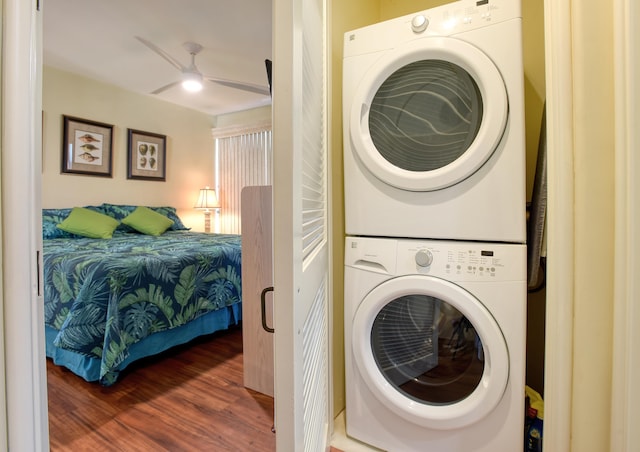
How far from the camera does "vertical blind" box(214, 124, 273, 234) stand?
451 centimetres

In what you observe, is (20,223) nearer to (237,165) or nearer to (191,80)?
(191,80)

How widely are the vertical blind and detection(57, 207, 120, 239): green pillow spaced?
176 cm

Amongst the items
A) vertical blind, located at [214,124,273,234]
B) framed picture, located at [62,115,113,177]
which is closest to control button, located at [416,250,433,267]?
vertical blind, located at [214,124,273,234]

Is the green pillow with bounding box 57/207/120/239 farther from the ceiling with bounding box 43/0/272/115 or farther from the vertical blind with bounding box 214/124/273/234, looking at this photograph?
the vertical blind with bounding box 214/124/273/234

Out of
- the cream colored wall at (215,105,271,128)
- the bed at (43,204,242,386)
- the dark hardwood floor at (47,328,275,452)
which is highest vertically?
the cream colored wall at (215,105,271,128)

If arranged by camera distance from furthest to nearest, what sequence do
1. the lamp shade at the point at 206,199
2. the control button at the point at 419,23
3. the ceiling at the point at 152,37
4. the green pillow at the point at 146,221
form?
1. the lamp shade at the point at 206,199
2. the green pillow at the point at 146,221
3. the ceiling at the point at 152,37
4. the control button at the point at 419,23

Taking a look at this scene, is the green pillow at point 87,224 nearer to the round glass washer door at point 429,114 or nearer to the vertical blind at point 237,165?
the vertical blind at point 237,165

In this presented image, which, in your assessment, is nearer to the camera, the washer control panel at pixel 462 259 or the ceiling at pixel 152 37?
the washer control panel at pixel 462 259

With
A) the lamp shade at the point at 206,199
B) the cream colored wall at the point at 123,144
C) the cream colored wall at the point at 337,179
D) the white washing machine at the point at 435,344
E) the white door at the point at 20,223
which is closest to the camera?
the white door at the point at 20,223

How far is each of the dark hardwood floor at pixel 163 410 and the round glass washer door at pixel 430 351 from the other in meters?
0.67

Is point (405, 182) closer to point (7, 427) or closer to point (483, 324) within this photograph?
point (483, 324)

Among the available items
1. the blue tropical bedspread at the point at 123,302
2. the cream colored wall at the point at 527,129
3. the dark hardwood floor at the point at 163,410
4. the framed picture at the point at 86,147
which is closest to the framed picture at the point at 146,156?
the framed picture at the point at 86,147

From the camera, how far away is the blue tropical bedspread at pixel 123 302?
68.5 inches

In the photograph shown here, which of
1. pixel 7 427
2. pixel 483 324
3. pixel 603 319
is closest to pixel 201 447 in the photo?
pixel 7 427
